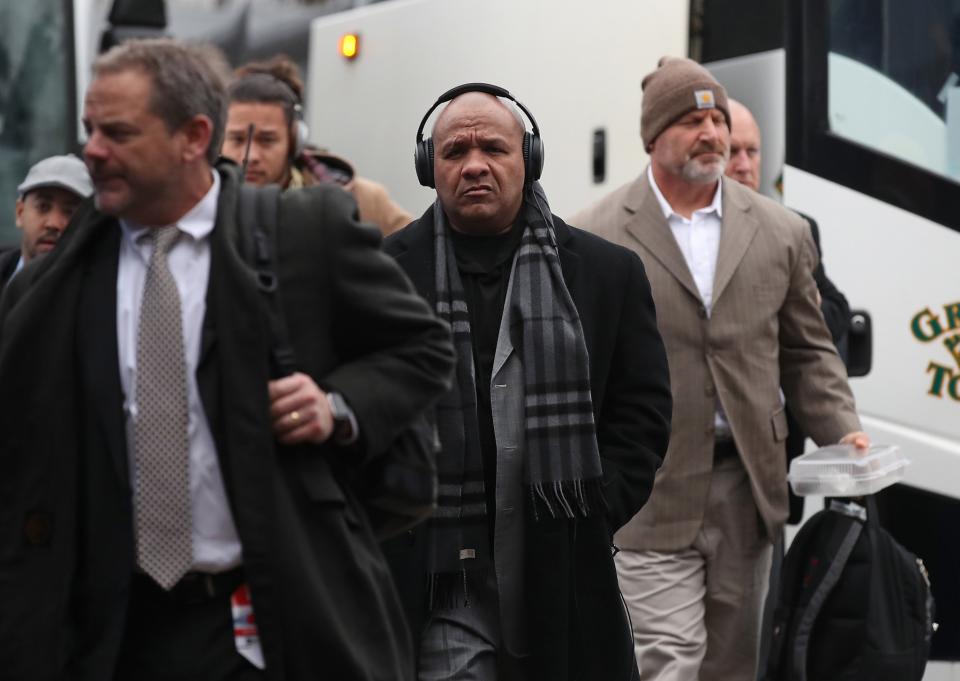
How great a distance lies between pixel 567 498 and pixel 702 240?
5.55 ft

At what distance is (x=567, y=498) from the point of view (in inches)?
180

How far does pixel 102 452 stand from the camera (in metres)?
3.28

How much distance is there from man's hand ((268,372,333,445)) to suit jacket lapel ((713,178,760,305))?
9.11 ft

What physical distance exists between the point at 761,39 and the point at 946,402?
1.52 meters

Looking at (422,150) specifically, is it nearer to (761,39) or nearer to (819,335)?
(819,335)

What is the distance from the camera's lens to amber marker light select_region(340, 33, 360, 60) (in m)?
9.00

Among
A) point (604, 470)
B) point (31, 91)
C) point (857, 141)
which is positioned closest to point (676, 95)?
point (857, 141)

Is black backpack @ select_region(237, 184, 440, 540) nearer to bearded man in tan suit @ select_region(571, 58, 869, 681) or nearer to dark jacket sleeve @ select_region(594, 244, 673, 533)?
dark jacket sleeve @ select_region(594, 244, 673, 533)

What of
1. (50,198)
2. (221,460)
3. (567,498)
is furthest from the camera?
(50,198)

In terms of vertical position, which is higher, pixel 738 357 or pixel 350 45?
pixel 350 45

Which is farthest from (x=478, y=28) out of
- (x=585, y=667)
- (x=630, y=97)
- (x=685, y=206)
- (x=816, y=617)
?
(x=585, y=667)

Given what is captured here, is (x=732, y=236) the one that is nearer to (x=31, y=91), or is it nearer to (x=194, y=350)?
(x=194, y=350)

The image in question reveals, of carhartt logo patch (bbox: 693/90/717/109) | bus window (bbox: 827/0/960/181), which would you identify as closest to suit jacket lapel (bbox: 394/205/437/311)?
carhartt logo patch (bbox: 693/90/717/109)

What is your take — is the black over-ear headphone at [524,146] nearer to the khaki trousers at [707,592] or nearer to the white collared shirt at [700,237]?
the white collared shirt at [700,237]
